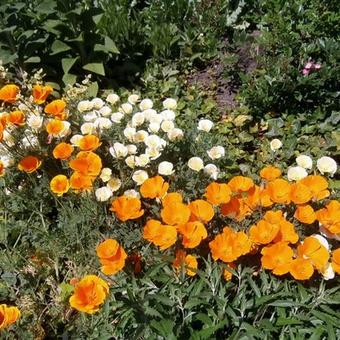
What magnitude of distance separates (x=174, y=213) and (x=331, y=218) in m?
0.65

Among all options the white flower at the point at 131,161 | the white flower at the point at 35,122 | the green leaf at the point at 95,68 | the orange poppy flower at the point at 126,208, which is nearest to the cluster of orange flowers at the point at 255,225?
the orange poppy flower at the point at 126,208

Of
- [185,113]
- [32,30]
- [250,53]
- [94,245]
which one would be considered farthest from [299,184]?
[32,30]

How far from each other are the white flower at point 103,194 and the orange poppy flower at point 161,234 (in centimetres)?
39

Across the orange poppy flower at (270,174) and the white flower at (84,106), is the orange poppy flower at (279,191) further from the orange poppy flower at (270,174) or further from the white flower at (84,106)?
the white flower at (84,106)

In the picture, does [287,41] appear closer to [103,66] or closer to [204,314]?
[103,66]

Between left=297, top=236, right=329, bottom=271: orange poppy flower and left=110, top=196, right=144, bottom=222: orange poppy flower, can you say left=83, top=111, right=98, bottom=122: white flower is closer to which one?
left=110, top=196, right=144, bottom=222: orange poppy flower

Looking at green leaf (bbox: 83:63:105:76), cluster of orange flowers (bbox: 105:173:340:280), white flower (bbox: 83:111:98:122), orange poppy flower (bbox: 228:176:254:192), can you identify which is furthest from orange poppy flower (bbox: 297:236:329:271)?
green leaf (bbox: 83:63:105:76)

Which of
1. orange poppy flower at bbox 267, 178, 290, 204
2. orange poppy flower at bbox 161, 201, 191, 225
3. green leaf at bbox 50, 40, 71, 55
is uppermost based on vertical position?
orange poppy flower at bbox 267, 178, 290, 204

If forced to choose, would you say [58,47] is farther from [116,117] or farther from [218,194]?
[218,194]

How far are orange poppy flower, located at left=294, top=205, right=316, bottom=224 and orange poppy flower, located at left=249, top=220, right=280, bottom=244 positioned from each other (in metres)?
0.15

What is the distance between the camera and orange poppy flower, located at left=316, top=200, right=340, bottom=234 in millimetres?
2283

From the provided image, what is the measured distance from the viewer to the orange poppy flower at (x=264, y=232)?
220 centimetres

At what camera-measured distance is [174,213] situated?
231 centimetres

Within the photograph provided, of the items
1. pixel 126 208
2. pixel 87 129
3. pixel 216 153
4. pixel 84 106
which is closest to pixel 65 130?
pixel 87 129
